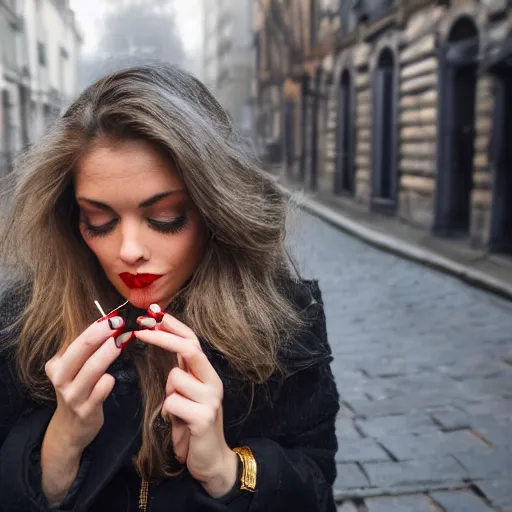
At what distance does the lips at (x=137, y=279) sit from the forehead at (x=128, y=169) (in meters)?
0.16

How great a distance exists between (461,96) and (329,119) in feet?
26.8

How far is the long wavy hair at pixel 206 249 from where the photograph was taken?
1.39m

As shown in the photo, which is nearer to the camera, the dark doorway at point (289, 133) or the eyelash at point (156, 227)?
the eyelash at point (156, 227)

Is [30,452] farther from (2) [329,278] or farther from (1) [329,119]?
(1) [329,119]

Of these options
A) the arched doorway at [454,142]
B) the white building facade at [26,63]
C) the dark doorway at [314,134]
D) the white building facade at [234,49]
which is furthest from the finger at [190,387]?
the white building facade at [234,49]

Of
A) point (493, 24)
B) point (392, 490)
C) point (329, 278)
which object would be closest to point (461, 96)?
point (493, 24)

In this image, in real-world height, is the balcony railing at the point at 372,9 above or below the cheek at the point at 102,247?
above

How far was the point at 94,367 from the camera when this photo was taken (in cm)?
121

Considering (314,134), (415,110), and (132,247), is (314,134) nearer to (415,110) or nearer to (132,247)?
(415,110)

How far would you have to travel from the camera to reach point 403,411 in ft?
13.6

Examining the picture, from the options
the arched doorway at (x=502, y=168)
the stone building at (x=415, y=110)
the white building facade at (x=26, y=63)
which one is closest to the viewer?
the arched doorway at (x=502, y=168)

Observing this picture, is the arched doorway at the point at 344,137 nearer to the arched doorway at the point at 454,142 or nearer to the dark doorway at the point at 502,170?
the arched doorway at the point at 454,142

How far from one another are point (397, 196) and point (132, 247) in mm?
12691

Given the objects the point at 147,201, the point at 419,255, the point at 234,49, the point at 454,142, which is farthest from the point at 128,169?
the point at 234,49
